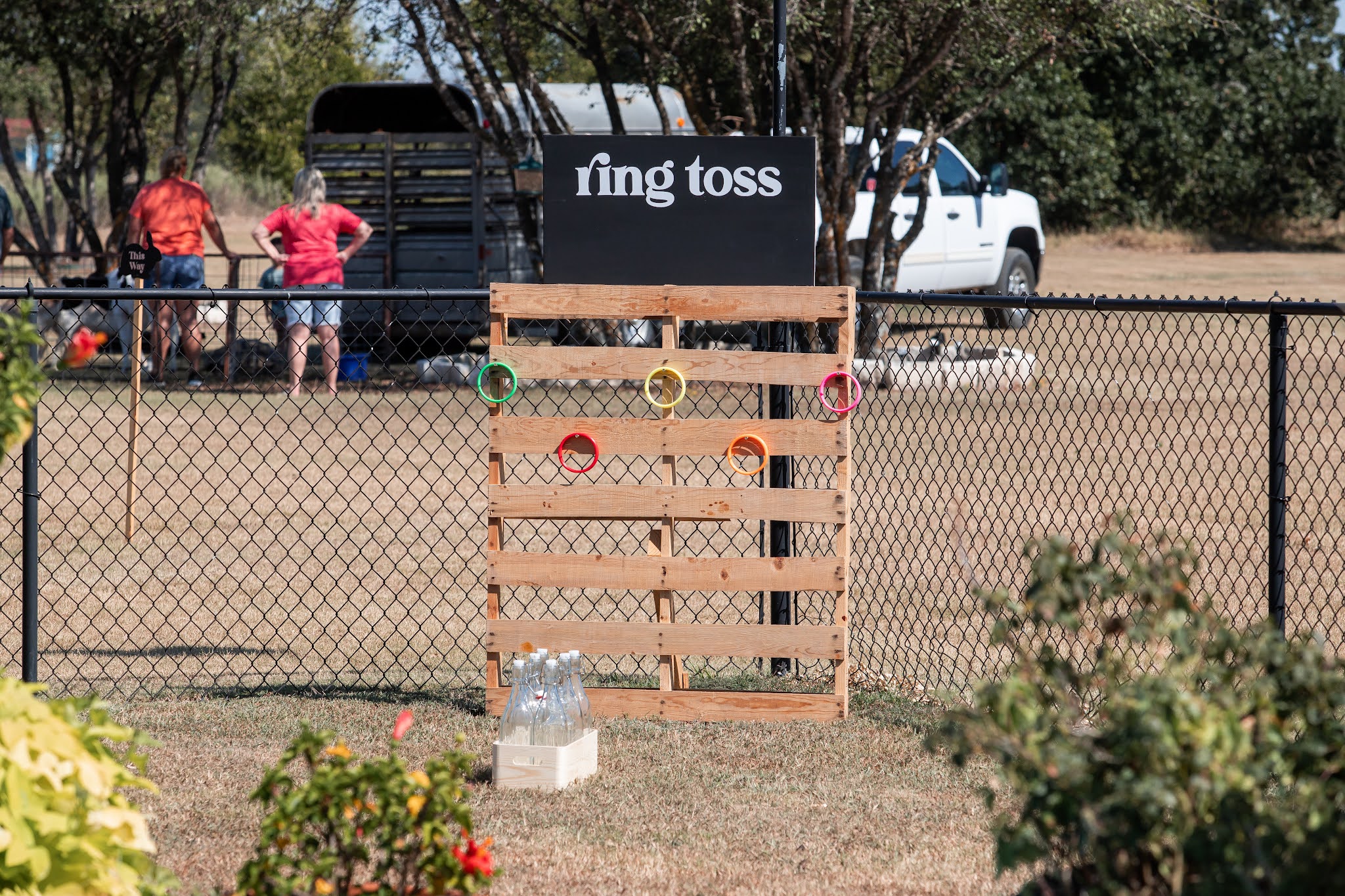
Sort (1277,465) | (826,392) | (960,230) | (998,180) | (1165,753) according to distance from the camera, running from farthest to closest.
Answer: (960,230) → (998,180) → (826,392) → (1277,465) → (1165,753)

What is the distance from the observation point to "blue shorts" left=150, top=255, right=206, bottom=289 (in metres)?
10.9

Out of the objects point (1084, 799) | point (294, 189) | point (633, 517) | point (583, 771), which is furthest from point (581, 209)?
point (294, 189)

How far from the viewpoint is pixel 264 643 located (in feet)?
18.6

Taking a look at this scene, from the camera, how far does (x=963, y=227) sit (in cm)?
1593

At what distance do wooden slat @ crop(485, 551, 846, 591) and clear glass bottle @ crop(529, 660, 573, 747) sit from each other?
1.68 feet

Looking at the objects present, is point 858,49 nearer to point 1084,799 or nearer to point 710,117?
point 710,117

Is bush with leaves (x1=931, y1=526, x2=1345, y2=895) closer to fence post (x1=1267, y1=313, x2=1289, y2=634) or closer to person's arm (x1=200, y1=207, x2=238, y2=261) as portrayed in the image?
fence post (x1=1267, y1=313, x2=1289, y2=634)

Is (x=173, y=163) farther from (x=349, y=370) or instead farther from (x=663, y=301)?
(x=663, y=301)

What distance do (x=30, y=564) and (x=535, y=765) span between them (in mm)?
1755

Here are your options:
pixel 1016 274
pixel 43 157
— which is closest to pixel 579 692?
pixel 1016 274

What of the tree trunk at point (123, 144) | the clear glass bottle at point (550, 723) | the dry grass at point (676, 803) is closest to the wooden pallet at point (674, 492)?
the dry grass at point (676, 803)

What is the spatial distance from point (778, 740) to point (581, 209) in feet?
6.00

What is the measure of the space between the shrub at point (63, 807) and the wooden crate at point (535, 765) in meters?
1.63

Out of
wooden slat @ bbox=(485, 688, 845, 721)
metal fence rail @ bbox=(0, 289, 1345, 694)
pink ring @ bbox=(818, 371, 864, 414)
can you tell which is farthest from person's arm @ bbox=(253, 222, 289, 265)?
pink ring @ bbox=(818, 371, 864, 414)
